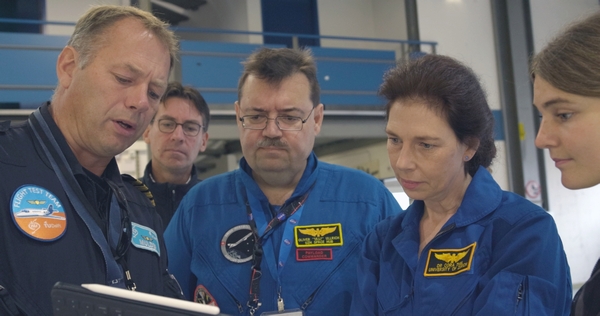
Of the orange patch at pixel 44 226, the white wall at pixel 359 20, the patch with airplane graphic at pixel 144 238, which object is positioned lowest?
the patch with airplane graphic at pixel 144 238

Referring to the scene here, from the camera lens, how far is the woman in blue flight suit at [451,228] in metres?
1.40

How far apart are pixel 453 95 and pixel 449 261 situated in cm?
47

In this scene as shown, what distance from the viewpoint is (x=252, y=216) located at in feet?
6.71

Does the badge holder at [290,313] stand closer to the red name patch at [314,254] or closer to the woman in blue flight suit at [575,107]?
the red name patch at [314,254]

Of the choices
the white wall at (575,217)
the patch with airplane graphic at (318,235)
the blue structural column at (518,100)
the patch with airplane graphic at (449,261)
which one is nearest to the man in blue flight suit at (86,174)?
the patch with airplane graphic at (318,235)

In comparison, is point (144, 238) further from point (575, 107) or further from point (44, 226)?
point (575, 107)

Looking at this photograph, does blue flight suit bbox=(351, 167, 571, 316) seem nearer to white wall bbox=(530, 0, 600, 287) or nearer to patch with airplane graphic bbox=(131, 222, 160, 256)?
patch with airplane graphic bbox=(131, 222, 160, 256)

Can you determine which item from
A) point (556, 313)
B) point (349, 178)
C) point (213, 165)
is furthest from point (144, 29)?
point (213, 165)

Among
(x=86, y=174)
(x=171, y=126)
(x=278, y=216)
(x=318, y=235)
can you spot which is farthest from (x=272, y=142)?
(x=171, y=126)

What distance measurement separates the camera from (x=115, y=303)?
31.6 inches

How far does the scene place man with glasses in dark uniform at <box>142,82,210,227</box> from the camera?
2.99m

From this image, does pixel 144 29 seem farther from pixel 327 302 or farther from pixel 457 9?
pixel 457 9

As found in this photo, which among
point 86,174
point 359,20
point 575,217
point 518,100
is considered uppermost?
point 359,20

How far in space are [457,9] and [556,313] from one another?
676cm
